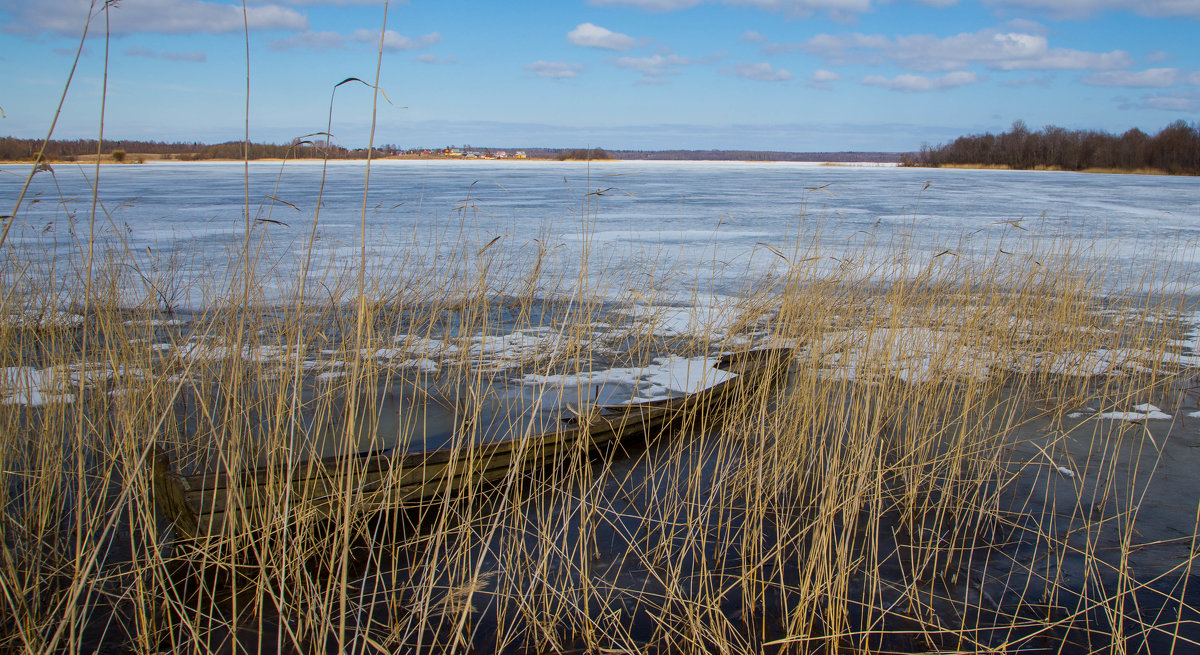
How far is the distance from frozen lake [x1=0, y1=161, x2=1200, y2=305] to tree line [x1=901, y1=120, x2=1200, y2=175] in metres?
35.7

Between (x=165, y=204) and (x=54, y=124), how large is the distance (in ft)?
61.2

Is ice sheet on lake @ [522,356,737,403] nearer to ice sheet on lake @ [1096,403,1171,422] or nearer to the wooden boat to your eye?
the wooden boat

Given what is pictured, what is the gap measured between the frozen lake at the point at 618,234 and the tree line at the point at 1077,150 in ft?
117

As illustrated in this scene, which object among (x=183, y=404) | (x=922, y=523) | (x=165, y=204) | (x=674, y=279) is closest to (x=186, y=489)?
(x=183, y=404)

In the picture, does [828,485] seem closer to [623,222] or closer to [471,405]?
[471,405]

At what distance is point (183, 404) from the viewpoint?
471 cm

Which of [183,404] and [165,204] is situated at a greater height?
[165,204]

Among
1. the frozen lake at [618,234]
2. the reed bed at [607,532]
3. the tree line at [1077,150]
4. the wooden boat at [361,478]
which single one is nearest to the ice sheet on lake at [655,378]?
the reed bed at [607,532]

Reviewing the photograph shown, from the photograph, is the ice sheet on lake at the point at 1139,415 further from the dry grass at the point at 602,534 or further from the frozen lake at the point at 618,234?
the frozen lake at the point at 618,234

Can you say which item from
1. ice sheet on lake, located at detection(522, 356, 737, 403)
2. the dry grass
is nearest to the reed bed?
the dry grass

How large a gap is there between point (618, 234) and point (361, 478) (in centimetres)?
1085

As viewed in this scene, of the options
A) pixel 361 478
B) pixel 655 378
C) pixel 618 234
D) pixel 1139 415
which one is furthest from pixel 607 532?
pixel 618 234

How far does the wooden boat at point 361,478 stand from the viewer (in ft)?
8.46

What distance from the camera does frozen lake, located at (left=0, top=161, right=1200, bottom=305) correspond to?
8.04m
